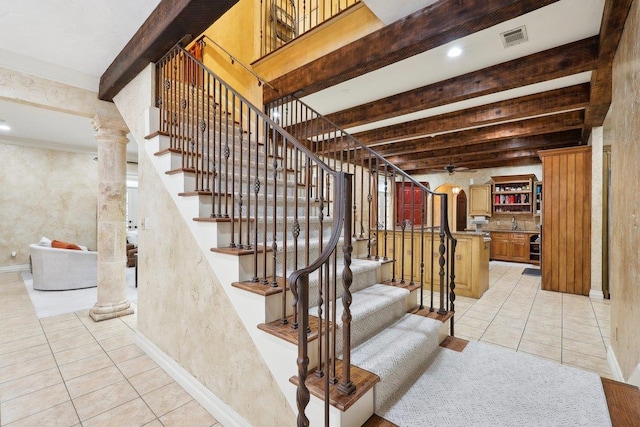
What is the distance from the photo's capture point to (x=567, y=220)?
500 centimetres

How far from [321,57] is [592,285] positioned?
540 cm

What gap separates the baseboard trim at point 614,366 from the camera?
2.27 metres

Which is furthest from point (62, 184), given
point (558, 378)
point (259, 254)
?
point (558, 378)

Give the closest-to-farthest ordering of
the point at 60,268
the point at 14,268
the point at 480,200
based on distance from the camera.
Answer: the point at 60,268
the point at 14,268
the point at 480,200

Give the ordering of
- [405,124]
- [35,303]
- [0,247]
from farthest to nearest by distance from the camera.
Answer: [0,247] < [405,124] < [35,303]

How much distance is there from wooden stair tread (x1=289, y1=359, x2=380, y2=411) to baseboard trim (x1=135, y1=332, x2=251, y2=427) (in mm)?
707

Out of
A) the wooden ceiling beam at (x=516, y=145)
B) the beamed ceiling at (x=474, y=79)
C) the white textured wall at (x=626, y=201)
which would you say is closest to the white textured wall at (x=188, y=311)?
the beamed ceiling at (x=474, y=79)

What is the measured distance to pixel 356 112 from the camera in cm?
483

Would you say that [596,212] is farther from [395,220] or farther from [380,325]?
[380,325]

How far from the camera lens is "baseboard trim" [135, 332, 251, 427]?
1968 millimetres

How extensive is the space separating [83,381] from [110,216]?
2.09 m

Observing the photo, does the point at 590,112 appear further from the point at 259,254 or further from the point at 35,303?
the point at 35,303

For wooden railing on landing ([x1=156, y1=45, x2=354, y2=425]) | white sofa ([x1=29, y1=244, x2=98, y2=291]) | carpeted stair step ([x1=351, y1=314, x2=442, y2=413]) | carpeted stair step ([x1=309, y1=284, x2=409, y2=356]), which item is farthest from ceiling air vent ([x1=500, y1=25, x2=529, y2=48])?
white sofa ([x1=29, y1=244, x2=98, y2=291])

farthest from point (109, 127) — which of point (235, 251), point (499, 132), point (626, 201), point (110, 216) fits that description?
point (499, 132)
